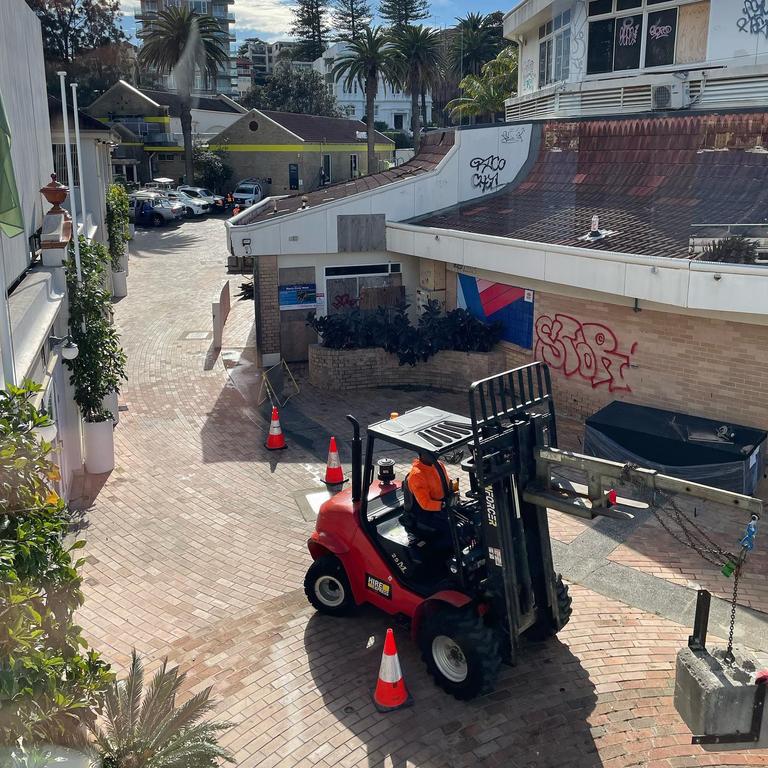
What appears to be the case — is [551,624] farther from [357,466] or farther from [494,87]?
[494,87]

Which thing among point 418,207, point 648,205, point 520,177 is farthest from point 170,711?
point 520,177

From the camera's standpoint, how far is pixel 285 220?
17.1 meters

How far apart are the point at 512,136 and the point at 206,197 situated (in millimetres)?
30378

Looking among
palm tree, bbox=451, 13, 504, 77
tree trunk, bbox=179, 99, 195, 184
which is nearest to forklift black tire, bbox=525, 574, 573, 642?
tree trunk, bbox=179, 99, 195, 184

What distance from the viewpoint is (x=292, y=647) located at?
7938mm

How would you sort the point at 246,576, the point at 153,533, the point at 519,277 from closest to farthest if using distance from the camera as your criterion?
the point at 246,576 → the point at 153,533 → the point at 519,277

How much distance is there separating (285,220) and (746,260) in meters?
9.62

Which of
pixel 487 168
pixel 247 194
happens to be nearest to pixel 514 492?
pixel 487 168

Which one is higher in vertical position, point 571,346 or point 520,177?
point 520,177

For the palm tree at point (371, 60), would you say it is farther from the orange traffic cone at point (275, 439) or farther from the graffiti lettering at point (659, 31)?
the orange traffic cone at point (275, 439)

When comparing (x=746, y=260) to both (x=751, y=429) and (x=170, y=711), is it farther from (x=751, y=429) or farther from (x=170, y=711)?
(x=170, y=711)

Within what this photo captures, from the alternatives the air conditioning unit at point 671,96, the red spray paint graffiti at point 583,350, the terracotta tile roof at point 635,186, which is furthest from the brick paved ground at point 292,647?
the air conditioning unit at point 671,96

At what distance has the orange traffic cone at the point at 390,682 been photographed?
6.94m

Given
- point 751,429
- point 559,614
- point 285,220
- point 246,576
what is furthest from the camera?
point 285,220
